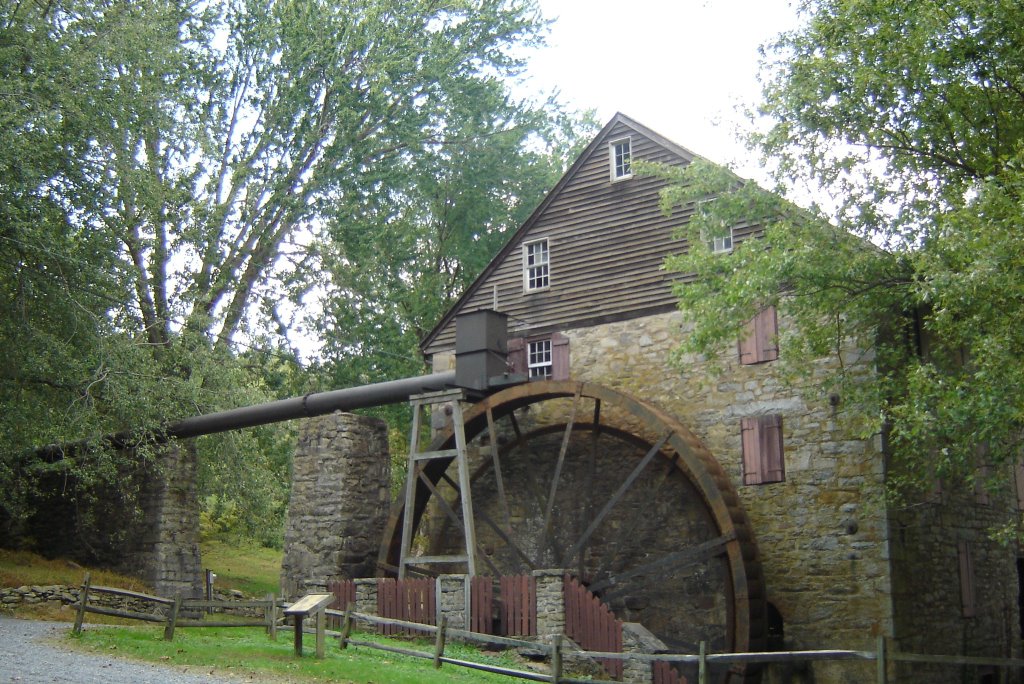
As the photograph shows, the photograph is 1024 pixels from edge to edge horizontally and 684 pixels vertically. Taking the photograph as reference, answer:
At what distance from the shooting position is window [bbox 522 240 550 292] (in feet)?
59.4

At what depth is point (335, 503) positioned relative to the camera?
17.3 metres

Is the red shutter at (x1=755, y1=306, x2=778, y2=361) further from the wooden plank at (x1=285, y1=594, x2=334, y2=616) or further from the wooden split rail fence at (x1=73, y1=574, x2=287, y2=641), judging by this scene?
the wooden split rail fence at (x1=73, y1=574, x2=287, y2=641)

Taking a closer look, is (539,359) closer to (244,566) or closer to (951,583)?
(951,583)

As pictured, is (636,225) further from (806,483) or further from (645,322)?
A: (806,483)

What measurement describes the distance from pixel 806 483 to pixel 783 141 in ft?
15.6

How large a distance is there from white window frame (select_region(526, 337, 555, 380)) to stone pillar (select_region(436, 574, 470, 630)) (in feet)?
13.7

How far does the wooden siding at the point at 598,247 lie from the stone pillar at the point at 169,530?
616 cm

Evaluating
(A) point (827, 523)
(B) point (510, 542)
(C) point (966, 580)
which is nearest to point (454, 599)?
(B) point (510, 542)

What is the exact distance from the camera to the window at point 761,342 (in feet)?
50.4

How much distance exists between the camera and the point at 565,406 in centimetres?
1711

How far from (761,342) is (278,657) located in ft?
Result: 25.9

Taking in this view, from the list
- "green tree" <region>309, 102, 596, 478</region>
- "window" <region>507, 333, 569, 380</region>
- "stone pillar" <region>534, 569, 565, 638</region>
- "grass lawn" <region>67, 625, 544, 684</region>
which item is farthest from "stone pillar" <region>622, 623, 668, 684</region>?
"green tree" <region>309, 102, 596, 478</region>

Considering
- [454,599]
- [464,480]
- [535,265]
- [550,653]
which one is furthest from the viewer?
[535,265]

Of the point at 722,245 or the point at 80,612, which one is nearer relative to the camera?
the point at 80,612
